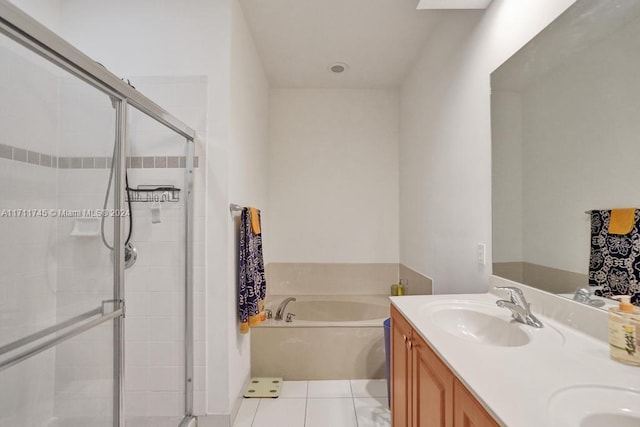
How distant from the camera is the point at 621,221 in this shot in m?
0.95

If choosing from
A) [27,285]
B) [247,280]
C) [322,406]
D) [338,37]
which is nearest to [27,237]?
[27,285]

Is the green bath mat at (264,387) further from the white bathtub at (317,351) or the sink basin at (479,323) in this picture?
the sink basin at (479,323)

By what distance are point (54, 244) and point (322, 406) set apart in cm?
185

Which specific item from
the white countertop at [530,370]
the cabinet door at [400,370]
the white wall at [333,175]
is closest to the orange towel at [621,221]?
the white countertop at [530,370]

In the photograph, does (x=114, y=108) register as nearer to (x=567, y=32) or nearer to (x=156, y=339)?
(x=156, y=339)

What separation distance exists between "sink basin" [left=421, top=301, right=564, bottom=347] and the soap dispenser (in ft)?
0.79

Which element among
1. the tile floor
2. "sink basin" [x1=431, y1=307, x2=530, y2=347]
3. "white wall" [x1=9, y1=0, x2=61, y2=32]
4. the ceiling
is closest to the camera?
"sink basin" [x1=431, y1=307, x2=530, y2=347]

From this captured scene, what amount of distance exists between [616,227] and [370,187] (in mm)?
2478

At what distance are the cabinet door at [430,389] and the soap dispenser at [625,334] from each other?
458mm

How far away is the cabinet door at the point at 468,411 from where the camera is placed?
2.30ft

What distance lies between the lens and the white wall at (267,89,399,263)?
3371mm

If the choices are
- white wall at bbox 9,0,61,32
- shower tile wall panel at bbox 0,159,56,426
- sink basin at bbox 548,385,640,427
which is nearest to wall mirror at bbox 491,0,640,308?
sink basin at bbox 548,385,640,427

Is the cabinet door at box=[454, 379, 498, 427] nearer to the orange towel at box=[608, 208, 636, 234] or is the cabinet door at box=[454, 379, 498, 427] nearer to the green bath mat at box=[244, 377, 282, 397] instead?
the orange towel at box=[608, 208, 636, 234]

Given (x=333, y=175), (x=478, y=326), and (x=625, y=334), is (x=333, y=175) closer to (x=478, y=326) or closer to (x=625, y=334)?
(x=478, y=326)
